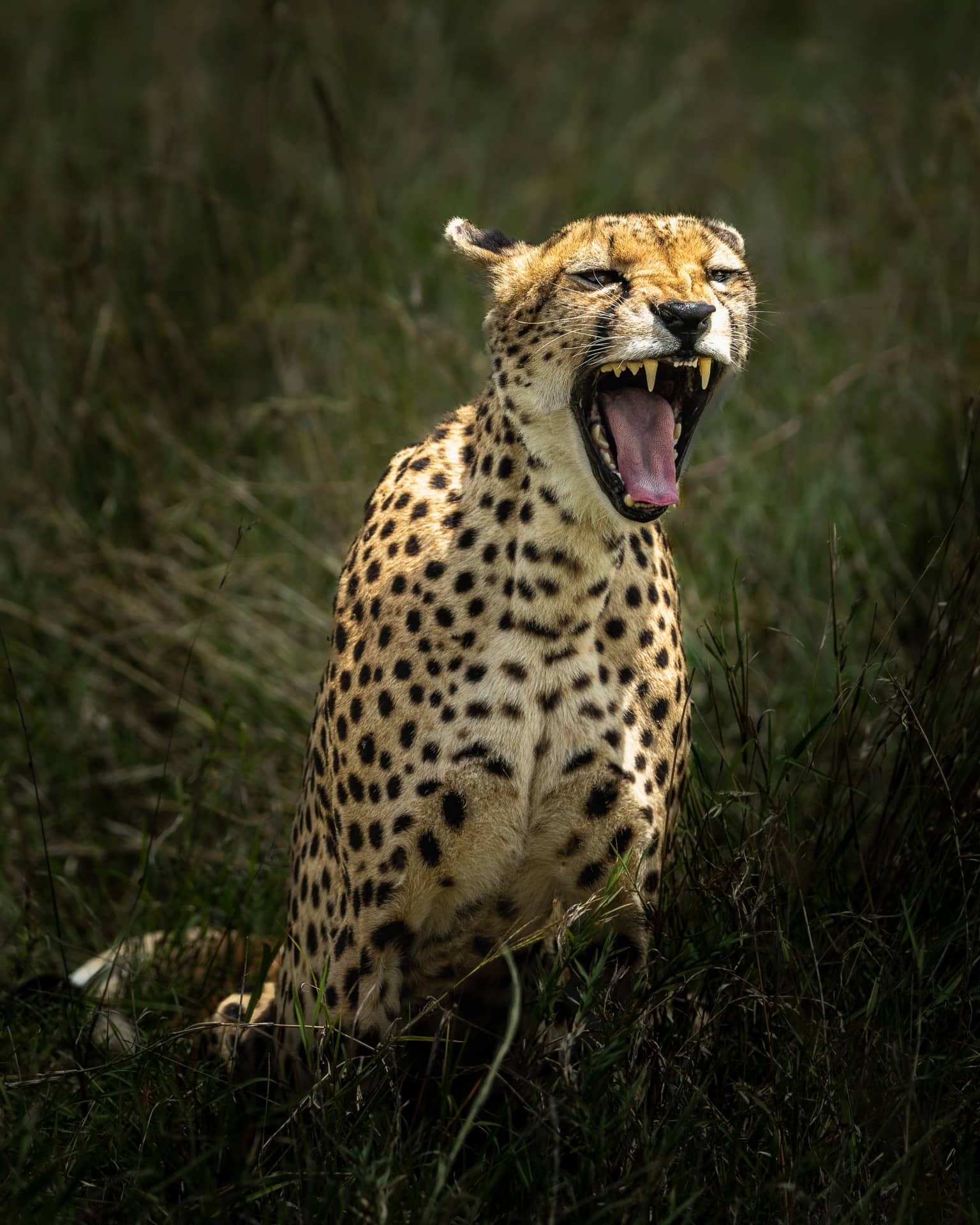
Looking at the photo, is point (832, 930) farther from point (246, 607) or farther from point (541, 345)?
point (246, 607)

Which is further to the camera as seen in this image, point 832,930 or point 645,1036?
point 832,930

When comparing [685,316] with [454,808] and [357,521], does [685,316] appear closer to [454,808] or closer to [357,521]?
[454,808]

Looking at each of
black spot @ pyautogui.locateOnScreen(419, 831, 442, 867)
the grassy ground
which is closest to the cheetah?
black spot @ pyautogui.locateOnScreen(419, 831, 442, 867)

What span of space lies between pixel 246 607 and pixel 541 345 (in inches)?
65.1

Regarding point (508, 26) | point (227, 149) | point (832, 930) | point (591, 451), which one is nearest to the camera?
point (591, 451)

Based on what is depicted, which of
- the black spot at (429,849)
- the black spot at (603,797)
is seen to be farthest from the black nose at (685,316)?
the black spot at (429,849)

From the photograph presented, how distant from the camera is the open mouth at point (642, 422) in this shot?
2.11 metres

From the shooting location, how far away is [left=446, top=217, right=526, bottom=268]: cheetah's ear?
2.31m

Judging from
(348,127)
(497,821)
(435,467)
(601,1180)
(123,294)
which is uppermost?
(348,127)

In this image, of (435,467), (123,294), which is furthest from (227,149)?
(435,467)

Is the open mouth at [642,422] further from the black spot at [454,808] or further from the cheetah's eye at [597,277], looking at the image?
the black spot at [454,808]

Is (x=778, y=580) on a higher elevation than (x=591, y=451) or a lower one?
lower

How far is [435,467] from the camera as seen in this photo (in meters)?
2.40

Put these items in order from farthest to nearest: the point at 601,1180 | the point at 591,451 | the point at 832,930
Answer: the point at 832,930, the point at 591,451, the point at 601,1180
